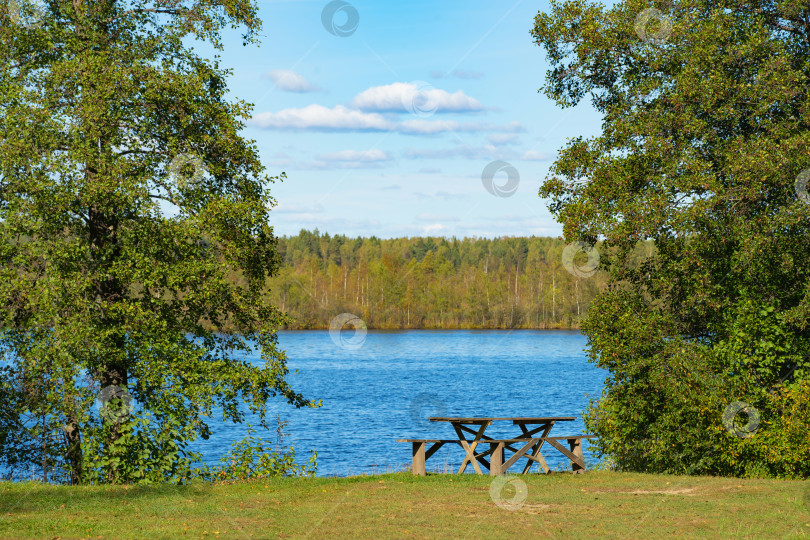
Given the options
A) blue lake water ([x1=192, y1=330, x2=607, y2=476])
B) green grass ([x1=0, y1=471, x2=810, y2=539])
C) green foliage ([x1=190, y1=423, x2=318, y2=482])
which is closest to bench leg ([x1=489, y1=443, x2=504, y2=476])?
green grass ([x1=0, y1=471, x2=810, y2=539])

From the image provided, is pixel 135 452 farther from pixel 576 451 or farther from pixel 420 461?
pixel 576 451

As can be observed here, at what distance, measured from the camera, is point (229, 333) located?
58.1ft

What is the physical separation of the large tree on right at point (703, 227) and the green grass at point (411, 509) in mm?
2010

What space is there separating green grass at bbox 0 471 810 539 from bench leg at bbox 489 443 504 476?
0.40 metres

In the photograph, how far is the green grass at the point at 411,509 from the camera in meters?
10.4

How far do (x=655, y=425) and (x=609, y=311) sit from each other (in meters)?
2.72

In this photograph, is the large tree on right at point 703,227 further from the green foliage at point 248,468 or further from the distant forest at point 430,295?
the distant forest at point 430,295

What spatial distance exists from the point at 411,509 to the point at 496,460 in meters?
4.30

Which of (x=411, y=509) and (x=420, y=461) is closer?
(x=411, y=509)

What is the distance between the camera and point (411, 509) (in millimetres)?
11984

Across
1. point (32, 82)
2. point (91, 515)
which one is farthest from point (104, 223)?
point (91, 515)

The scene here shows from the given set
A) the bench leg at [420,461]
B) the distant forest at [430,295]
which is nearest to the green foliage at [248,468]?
the bench leg at [420,461]

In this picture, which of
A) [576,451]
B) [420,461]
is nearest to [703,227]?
[576,451]

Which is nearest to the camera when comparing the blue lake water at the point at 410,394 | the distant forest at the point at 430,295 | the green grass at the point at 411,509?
the green grass at the point at 411,509
